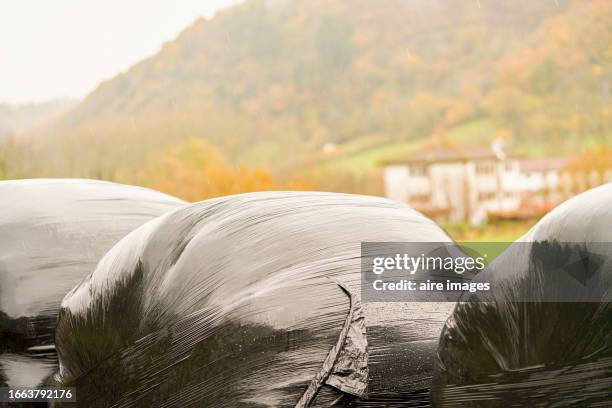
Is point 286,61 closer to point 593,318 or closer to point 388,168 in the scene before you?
point 388,168

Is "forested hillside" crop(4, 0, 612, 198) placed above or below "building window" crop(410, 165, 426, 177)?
above

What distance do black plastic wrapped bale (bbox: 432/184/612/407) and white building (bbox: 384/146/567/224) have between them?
104ft

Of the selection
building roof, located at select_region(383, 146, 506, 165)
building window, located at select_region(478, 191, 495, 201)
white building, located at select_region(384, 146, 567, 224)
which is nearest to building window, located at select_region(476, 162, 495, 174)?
white building, located at select_region(384, 146, 567, 224)

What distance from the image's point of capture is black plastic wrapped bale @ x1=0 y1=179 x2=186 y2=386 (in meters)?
1.24

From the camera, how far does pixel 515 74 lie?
1599 inches

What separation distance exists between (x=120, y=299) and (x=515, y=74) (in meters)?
41.8

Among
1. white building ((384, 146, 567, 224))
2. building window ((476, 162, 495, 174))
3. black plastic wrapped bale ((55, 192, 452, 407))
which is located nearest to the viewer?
black plastic wrapped bale ((55, 192, 452, 407))

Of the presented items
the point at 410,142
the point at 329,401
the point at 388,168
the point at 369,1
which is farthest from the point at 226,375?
the point at 369,1

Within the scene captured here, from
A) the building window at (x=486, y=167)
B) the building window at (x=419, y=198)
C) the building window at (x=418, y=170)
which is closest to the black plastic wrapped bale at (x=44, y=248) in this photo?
the building window at (x=419, y=198)

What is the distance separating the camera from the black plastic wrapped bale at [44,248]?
1236 millimetres

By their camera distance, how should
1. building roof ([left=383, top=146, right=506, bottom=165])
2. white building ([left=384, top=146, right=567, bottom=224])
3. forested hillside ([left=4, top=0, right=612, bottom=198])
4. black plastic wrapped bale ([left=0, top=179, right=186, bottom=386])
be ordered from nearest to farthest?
black plastic wrapped bale ([left=0, top=179, right=186, bottom=386]) < white building ([left=384, top=146, right=567, bottom=224]) < forested hillside ([left=4, top=0, right=612, bottom=198]) < building roof ([left=383, top=146, right=506, bottom=165])

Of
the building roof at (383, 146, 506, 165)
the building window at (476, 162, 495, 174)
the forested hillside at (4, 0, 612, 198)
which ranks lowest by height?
the building window at (476, 162, 495, 174)

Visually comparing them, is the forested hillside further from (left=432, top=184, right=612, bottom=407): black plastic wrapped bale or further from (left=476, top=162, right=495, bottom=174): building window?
(left=432, top=184, right=612, bottom=407): black plastic wrapped bale

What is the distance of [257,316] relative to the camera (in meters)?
0.83
